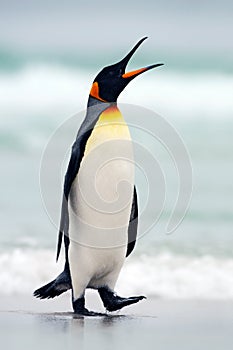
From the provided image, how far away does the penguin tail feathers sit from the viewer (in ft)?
10.7

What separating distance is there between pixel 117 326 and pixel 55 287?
1.50 feet

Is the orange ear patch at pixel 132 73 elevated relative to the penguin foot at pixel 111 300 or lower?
elevated

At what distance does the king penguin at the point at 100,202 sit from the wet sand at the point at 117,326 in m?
→ 0.11

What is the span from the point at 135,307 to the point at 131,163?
2.06 ft

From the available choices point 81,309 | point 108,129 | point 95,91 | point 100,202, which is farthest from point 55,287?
point 95,91

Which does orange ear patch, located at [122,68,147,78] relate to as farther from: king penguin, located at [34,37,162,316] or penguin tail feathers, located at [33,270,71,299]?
penguin tail feathers, located at [33,270,71,299]

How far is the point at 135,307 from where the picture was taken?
344 centimetres

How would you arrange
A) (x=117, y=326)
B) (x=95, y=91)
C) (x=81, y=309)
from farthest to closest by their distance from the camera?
(x=95, y=91) < (x=81, y=309) < (x=117, y=326)

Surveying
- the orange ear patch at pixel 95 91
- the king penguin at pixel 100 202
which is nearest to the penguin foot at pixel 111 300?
the king penguin at pixel 100 202

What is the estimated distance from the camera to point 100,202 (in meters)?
3.20

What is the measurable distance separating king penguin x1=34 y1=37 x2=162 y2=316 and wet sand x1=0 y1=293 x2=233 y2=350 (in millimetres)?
106

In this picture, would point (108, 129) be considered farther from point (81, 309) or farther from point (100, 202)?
point (81, 309)

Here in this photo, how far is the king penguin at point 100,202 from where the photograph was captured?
10.5ft

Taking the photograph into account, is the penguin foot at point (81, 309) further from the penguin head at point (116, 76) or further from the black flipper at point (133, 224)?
the penguin head at point (116, 76)
